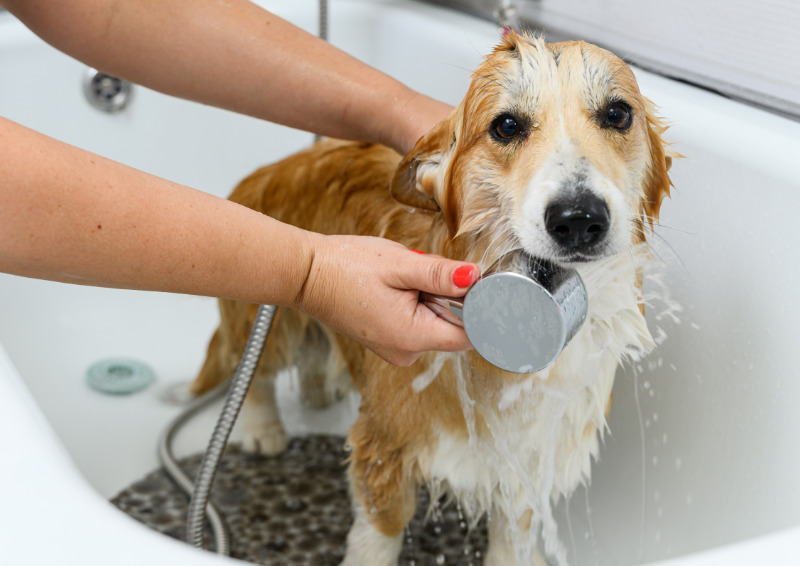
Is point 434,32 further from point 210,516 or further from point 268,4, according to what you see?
point 210,516

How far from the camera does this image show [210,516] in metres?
1.47

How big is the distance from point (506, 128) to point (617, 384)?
538 millimetres

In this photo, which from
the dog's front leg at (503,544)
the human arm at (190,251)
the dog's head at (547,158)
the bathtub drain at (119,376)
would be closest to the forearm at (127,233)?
the human arm at (190,251)

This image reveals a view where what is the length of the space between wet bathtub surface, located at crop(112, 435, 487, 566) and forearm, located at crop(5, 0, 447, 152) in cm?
66

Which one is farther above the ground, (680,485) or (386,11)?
(386,11)

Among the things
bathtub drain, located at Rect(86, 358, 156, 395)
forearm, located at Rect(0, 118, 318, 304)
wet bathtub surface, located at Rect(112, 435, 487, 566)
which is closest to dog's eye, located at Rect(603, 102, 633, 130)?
forearm, located at Rect(0, 118, 318, 304)

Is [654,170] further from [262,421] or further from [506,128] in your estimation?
[262,421]

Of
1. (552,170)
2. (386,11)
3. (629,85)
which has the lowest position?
(552,170)

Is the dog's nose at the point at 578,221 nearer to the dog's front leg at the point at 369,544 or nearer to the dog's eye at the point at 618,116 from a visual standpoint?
the dog's eye at the point at 618,116

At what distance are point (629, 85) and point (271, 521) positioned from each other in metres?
0.99

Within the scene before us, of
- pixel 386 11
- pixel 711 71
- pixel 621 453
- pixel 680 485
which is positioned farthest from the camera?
pixel 386 11

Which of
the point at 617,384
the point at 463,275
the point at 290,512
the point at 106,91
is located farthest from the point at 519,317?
the point at 106,91

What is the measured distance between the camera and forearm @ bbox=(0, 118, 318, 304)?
699mm

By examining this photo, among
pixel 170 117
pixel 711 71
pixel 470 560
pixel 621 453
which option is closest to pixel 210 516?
pixel 470 560
